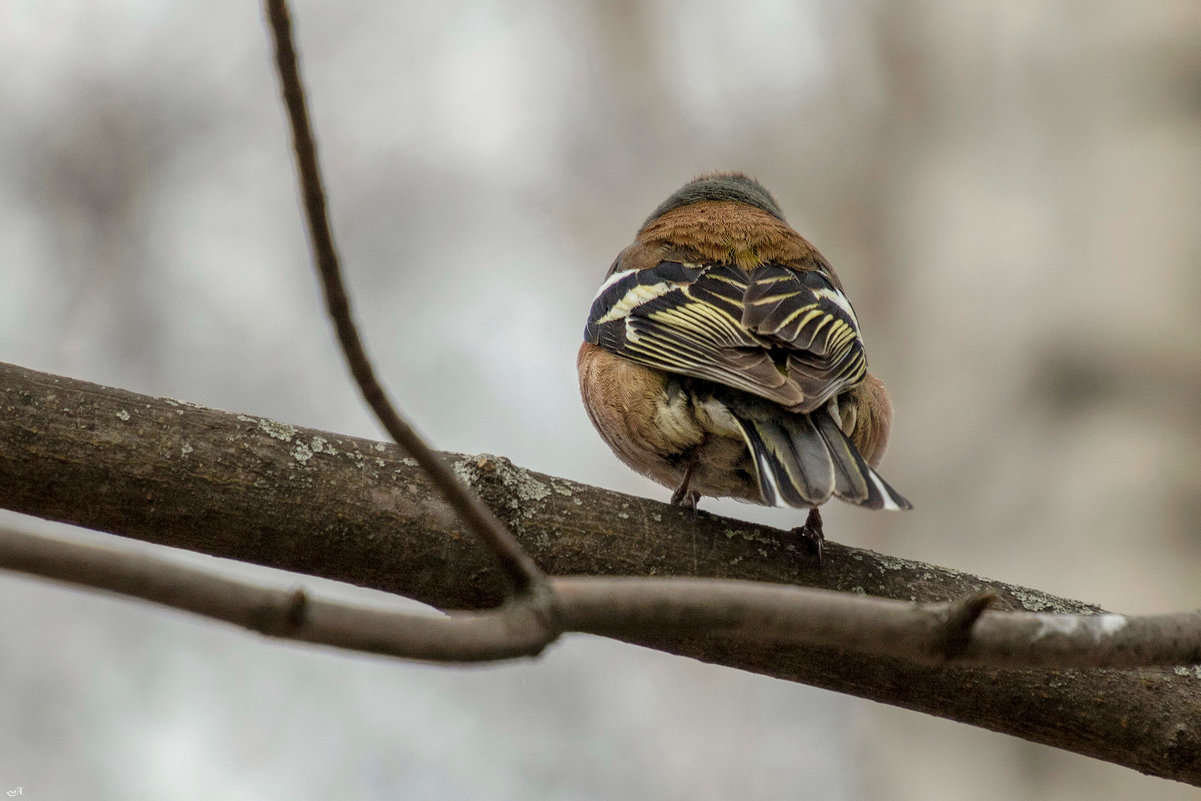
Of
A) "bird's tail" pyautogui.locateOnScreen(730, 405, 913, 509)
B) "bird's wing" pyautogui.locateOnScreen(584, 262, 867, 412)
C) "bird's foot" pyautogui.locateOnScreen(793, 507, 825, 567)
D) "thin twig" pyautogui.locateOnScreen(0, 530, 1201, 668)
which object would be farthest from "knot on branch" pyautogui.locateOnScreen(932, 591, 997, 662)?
"bird's wing" pyautogui.locateOnScreen(584, 262, 867, 412)

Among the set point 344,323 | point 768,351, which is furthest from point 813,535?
point 344,323

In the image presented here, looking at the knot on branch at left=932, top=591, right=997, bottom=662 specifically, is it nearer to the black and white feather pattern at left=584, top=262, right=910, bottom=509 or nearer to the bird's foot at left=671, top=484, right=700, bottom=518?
the black and white feather pattern at left=584, top=262, right=910, bottom=509

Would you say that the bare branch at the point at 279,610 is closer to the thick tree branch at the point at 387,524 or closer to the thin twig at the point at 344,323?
the thin twig at the point at 344,323

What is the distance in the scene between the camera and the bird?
3660mm

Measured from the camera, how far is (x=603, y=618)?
1779mm

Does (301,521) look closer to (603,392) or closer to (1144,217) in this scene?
(603,392)

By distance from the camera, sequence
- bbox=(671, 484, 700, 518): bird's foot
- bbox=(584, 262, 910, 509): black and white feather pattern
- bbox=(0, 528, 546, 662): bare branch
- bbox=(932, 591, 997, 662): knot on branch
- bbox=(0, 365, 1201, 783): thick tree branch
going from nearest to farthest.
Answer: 1. bbox=(0, 528, 546, 662): bare branch
2. bbox=(932, 591, 997, 662): knot on branch
3. bbox=(0, 365, 1201, 783): thick tree branch
4. bbox=(584, 262, 910, 509): black and white feather pattern
5. bbox=(671, 484, 700, 518): bird's foot

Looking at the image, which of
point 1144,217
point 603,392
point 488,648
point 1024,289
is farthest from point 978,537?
point 488,648

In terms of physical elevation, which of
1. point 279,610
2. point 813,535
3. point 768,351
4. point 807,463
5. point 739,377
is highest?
point 768,351

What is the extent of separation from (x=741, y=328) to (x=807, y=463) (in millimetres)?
800

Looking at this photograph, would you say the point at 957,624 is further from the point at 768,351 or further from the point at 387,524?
the point at 768,351

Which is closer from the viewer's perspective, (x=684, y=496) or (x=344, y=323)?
(x=344, y=323)

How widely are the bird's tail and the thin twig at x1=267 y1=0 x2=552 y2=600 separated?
161 cm

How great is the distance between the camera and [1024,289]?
22.9 ft
